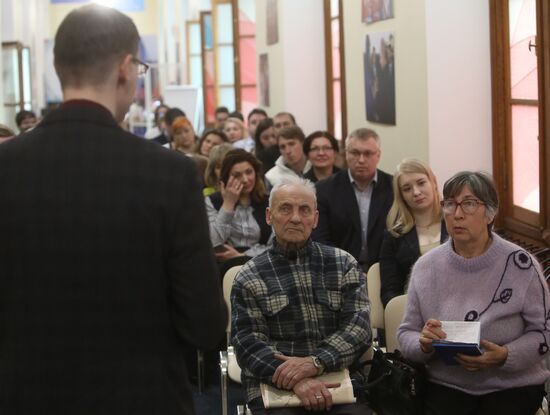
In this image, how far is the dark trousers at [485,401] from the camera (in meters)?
4.10

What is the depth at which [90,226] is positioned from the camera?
2.32 metres

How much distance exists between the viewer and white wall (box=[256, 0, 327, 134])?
14312 mm

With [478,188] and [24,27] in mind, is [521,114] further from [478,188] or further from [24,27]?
[24,27]

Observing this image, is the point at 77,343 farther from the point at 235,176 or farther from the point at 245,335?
the point at 235,176

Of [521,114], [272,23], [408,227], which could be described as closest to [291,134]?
[521,114]

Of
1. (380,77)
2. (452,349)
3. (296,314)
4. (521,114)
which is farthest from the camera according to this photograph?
(380,77)

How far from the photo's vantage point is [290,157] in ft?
30.3

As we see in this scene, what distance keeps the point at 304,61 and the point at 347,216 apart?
7.78m

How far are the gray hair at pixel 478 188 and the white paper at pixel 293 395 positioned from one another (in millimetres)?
921

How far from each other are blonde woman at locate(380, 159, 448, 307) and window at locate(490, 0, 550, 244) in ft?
3.21

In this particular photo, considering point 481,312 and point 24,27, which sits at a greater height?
point 24,27

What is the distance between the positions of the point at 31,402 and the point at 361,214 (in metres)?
4.73

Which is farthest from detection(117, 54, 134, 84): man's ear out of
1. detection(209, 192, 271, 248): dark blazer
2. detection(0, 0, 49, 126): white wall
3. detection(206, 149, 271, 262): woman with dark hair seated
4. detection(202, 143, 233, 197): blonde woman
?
detection(0, 0, 49, 126): white wall

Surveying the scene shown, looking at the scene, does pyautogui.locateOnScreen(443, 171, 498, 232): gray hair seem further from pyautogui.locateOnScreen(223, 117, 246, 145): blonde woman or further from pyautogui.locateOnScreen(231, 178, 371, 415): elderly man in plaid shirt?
pyautogui.locateOnScreen(223, 117, 246, 145): blonde woman
